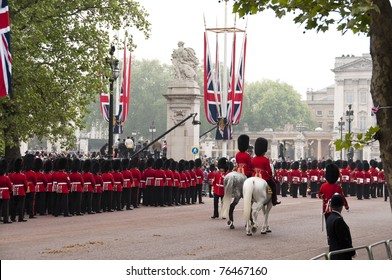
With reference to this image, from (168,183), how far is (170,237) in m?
8.57

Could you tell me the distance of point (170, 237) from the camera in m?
16.1

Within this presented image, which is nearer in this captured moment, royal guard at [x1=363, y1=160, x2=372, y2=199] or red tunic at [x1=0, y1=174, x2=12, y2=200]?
red tunic at [x1=0, y1=174, x2=12, y2=200]

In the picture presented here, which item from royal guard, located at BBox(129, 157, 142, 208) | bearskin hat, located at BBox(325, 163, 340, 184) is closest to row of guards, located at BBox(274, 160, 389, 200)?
royal guard, located at BBox(129, 157, 142, 208)

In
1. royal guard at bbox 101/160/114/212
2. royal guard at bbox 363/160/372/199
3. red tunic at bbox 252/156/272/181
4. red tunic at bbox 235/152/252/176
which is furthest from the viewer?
royal guard at bbox 363/160/372/199

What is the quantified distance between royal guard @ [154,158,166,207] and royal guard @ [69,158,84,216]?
12.0ft

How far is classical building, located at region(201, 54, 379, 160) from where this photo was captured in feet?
304

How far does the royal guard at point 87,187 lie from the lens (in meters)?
20.9

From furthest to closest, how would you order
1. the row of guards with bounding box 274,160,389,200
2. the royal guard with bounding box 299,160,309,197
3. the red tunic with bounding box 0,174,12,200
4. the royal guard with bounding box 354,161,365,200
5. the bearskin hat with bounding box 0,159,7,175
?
1. the royal guard with bounding box 299,160,309,197
2. the row of guards with bounding box 274,160,389,200
3. the royal guard with bounding box 354,161,365,200
4. the bearskin hat with bounding box 0,159,7,175
5. the red tunic with bounding box 0,174,12,200

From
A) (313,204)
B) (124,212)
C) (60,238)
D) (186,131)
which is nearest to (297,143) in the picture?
(186,131)

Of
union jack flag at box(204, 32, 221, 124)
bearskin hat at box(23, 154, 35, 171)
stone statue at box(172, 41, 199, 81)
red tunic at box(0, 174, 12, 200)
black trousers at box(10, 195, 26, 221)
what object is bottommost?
black trousers at box(10, 195, 26, 221)

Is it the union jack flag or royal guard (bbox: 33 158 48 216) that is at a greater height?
the union jack flag

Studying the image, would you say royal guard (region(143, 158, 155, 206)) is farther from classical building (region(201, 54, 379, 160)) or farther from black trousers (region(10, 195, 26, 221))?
classical building (region(201, 54, 379, 160))

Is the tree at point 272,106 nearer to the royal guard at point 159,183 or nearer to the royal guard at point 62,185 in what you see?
the royal guard at point 159,183

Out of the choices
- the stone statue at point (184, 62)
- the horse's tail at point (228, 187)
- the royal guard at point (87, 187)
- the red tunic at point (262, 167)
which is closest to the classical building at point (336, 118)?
the stone statue at point (184, 62)
